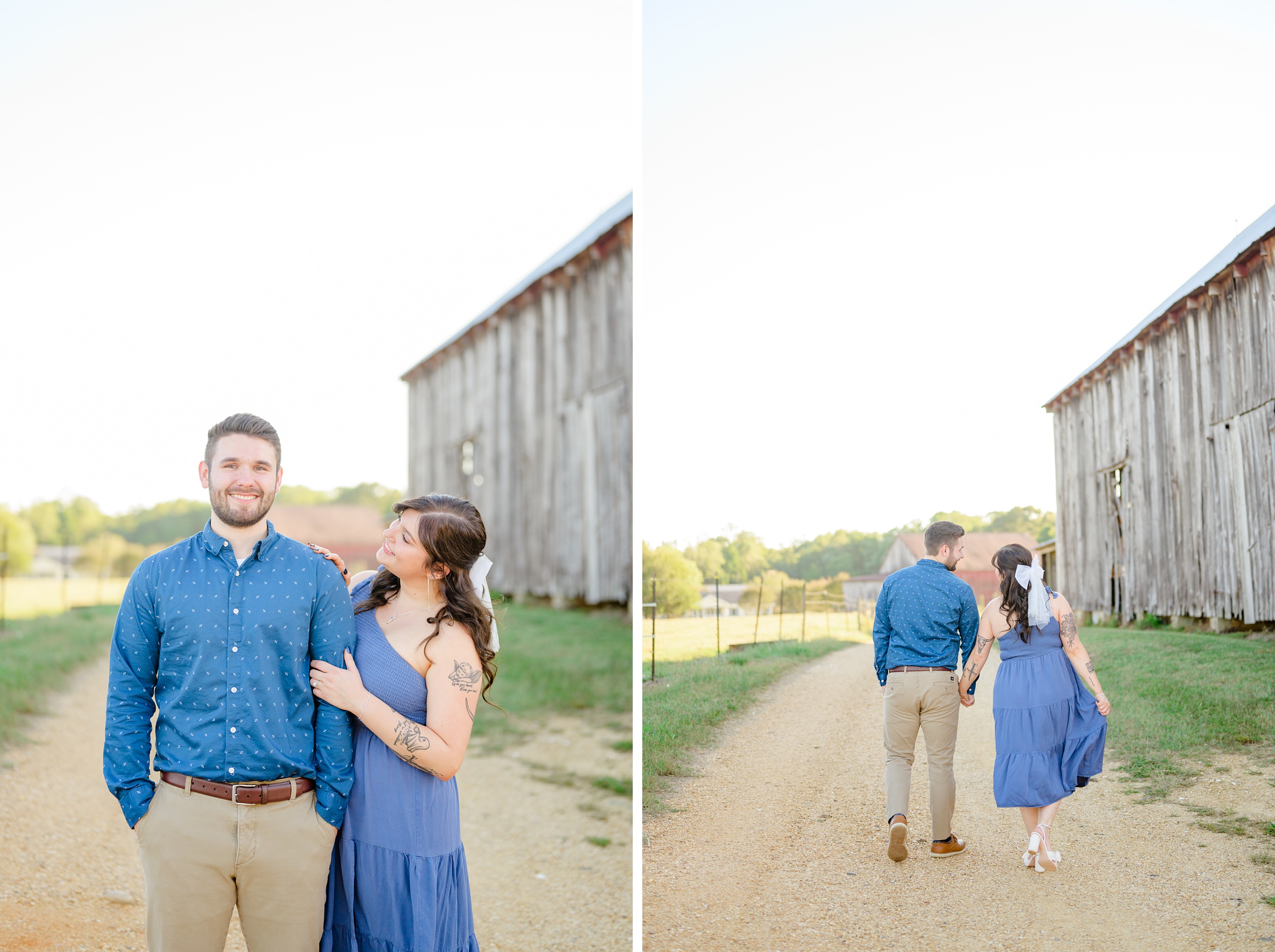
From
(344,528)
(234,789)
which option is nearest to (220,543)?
(234,789)

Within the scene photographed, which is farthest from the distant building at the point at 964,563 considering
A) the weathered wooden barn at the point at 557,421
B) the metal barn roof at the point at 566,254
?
the metal barn roof at the point at 566,254

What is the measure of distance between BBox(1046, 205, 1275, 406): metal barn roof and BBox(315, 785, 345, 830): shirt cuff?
350cm

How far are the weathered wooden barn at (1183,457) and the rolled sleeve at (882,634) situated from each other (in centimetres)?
74

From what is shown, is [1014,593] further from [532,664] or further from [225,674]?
[532,664]

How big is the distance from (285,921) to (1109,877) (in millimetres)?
3007

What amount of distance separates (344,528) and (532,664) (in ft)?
43.3

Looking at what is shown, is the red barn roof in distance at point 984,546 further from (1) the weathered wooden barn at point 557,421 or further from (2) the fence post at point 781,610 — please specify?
(1) the weathered wooden barn at point 557,421

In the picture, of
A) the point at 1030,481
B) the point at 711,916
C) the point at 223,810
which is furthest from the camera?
the point at 1030,481

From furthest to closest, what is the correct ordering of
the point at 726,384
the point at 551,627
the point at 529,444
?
1. the point at 529,444
2. the point at 551,627
3. the point at 726,384

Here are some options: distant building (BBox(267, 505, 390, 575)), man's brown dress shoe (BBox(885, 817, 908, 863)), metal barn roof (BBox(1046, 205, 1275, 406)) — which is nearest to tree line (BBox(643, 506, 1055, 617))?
metal barn roof (BBox(1046, 205, 1275, 406))

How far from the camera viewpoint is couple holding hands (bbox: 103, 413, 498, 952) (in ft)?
8.80

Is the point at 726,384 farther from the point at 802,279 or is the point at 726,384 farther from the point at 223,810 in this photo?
the point at 223,810

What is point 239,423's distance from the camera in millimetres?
2816

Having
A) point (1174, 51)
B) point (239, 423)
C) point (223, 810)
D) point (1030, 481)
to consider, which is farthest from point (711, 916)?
point (1174, 51)
